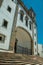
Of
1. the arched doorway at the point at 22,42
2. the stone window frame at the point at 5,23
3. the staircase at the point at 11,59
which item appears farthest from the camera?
the arched doorway at the point at 22,42

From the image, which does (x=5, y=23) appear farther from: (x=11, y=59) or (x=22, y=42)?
(x=11, y=59)

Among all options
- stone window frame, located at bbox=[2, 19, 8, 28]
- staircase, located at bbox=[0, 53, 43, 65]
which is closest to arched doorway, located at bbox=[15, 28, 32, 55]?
stone window frame, located at bbox=[2, 19, 8, 28]

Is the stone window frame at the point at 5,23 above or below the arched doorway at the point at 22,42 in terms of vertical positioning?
above

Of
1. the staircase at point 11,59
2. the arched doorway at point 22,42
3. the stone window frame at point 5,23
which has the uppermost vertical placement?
the stone window frame at point 5,23

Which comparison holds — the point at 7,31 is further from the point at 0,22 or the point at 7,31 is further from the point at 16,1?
the point at 16,1

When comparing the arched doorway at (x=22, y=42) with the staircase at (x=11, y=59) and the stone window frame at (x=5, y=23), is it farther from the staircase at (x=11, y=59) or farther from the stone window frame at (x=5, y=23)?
the staircase at (x=11, y=59)

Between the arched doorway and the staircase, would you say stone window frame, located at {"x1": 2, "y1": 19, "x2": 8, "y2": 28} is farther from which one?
the staircase

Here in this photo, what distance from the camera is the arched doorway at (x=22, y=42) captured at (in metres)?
17.8

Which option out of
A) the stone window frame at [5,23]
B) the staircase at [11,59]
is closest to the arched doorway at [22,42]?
the stone window frame at [5,23]

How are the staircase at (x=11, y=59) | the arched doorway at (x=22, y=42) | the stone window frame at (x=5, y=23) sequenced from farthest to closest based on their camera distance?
the arched doorway at (x=22, y=42) → the stone window frame at (x=5, y=23) → the staircase at (x=11, y=59)

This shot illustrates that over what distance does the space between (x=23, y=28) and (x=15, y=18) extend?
11.9ft

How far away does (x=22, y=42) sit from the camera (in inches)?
768

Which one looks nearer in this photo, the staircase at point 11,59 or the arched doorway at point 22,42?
the staircase at point 11,59

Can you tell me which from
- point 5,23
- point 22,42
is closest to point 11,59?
point 5,23
